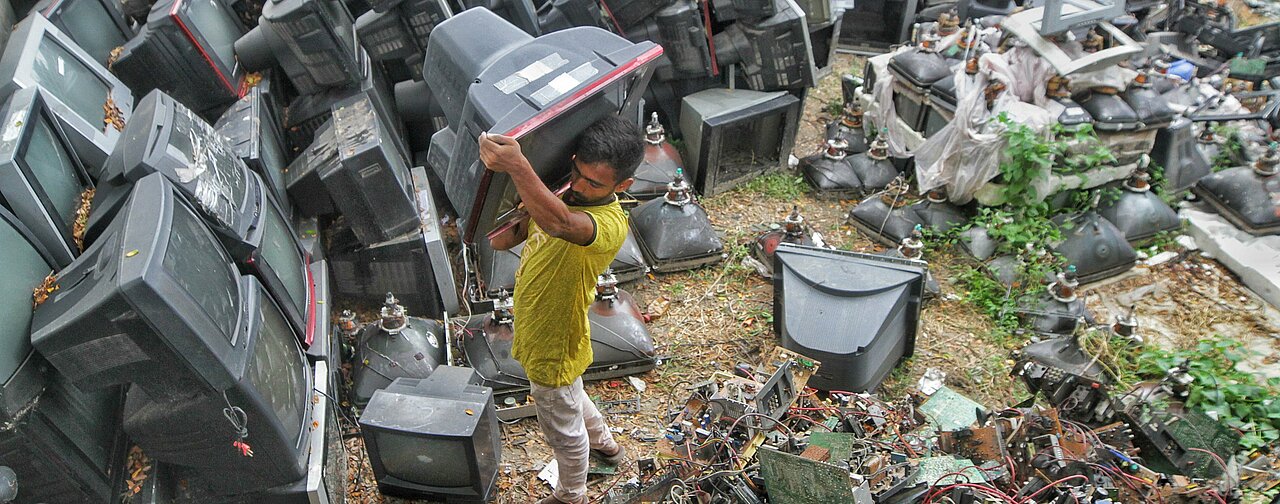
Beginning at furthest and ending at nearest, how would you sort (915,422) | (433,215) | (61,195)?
1. (433,215)
2. (915,422)
3. (61,195)

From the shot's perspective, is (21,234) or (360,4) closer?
(21,234)

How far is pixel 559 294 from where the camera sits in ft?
8.00

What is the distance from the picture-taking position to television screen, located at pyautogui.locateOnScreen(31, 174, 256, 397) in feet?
6.19

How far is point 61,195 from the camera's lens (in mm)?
2668

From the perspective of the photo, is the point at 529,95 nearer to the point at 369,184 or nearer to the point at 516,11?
the point at 369,184

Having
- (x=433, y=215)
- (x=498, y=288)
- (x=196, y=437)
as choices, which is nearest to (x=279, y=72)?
(x=433, y=215)

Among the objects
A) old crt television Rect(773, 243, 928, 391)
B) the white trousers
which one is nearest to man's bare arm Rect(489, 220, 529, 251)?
the white trousers

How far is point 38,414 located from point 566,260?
1.39 meters

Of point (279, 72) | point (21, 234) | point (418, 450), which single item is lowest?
point (418, 450)

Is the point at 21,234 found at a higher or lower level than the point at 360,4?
higher

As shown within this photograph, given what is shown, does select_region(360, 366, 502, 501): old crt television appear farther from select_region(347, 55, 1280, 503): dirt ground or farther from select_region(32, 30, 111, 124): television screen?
select_region(32, 30, 111, 124): television screen

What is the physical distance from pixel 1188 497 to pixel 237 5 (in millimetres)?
5185

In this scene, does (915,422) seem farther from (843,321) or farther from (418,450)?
(418,450)

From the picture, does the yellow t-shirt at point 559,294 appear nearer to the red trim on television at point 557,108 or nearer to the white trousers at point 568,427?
the white trousers at point 568,427
